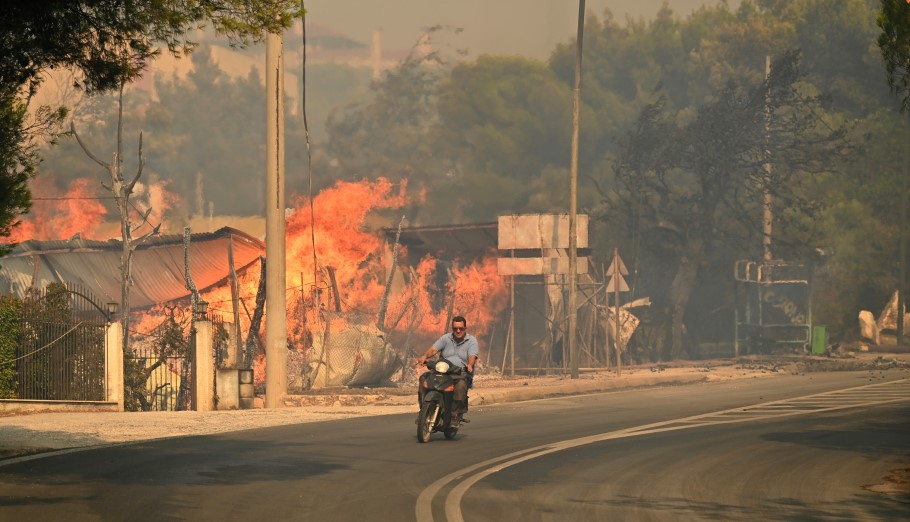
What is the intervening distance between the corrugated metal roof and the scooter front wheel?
2592 cm

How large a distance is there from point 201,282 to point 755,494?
35.5m

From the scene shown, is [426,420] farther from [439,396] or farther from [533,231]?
[533,231]

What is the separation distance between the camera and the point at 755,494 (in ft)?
45.2

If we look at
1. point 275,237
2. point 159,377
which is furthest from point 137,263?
point 275,237

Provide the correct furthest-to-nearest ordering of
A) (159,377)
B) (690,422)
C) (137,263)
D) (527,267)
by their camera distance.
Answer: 1. (137,263)
2. (527,267)
3. (159,377)
4. (690,422)

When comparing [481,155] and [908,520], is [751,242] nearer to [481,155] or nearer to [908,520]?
[481,155]

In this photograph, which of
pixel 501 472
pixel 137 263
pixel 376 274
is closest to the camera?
pixel 501 472

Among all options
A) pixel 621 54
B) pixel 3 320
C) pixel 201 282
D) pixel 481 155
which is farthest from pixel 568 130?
pixel 3 320

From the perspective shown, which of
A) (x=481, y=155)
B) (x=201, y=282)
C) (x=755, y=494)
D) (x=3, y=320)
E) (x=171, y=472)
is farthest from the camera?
(x=481, y=155)

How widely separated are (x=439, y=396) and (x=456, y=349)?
37.8 inches

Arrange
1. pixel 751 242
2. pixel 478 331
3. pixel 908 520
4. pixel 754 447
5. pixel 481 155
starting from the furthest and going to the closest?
pixel 481 155, pixel 751 242, pixel 478 331, pixel 754 447, pixel 908 520

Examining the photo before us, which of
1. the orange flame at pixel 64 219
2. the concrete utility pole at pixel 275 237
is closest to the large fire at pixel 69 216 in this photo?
the orange flame at pixel 64 219

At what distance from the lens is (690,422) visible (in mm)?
22984

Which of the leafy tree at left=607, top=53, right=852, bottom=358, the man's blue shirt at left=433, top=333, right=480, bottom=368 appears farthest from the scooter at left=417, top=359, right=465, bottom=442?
the leafy tree at left=607, top=53, right=852, bottom=358
